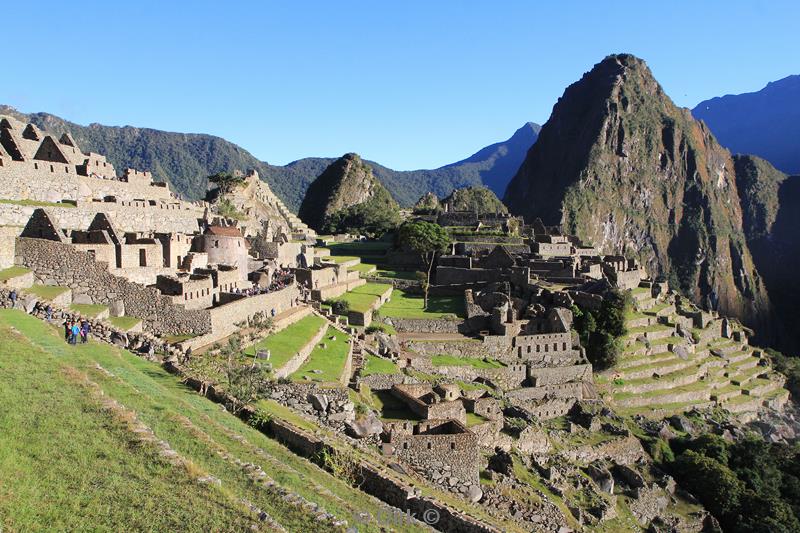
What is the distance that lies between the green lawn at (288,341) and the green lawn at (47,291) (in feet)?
18.4

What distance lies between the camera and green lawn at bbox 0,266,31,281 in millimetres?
16923

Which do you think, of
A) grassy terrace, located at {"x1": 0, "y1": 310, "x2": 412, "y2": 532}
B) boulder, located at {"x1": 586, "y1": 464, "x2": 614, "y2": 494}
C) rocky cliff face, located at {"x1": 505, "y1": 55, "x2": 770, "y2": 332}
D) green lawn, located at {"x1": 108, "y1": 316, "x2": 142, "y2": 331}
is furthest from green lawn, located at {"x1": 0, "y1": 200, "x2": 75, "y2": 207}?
rocky cliff face, located at {"x1": 505, "y1": 55, "x2": 770, "y2": 332}

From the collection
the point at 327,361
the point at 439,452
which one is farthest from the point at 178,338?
the point at 439,452

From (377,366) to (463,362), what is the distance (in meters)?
6.57

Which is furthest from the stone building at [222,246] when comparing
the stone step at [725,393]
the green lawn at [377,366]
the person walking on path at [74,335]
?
the stone step at [725,393]

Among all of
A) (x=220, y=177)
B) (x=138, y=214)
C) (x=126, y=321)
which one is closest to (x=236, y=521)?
(x=126, y=321)

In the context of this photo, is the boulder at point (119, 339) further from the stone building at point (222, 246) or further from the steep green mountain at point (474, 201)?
the steep green mountain at point (474, 201)

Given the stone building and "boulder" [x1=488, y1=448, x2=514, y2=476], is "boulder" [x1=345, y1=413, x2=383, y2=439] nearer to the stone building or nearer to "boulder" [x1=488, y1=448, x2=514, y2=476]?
"boulder" [x1=488, y1=448, x2=514, y2=476]

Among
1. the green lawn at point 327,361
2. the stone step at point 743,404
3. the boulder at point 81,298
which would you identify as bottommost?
the stone step at point 743,404

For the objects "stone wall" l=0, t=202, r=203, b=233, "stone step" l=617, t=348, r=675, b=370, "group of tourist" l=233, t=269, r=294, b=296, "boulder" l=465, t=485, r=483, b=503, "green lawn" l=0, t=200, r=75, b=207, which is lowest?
"stone step" l=617, t=348, r=675, b=370

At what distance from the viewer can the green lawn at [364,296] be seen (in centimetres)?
3197

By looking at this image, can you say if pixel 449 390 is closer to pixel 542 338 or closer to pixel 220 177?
pixel 542 338

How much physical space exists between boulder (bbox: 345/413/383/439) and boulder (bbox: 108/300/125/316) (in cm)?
787

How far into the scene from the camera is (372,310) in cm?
3284
